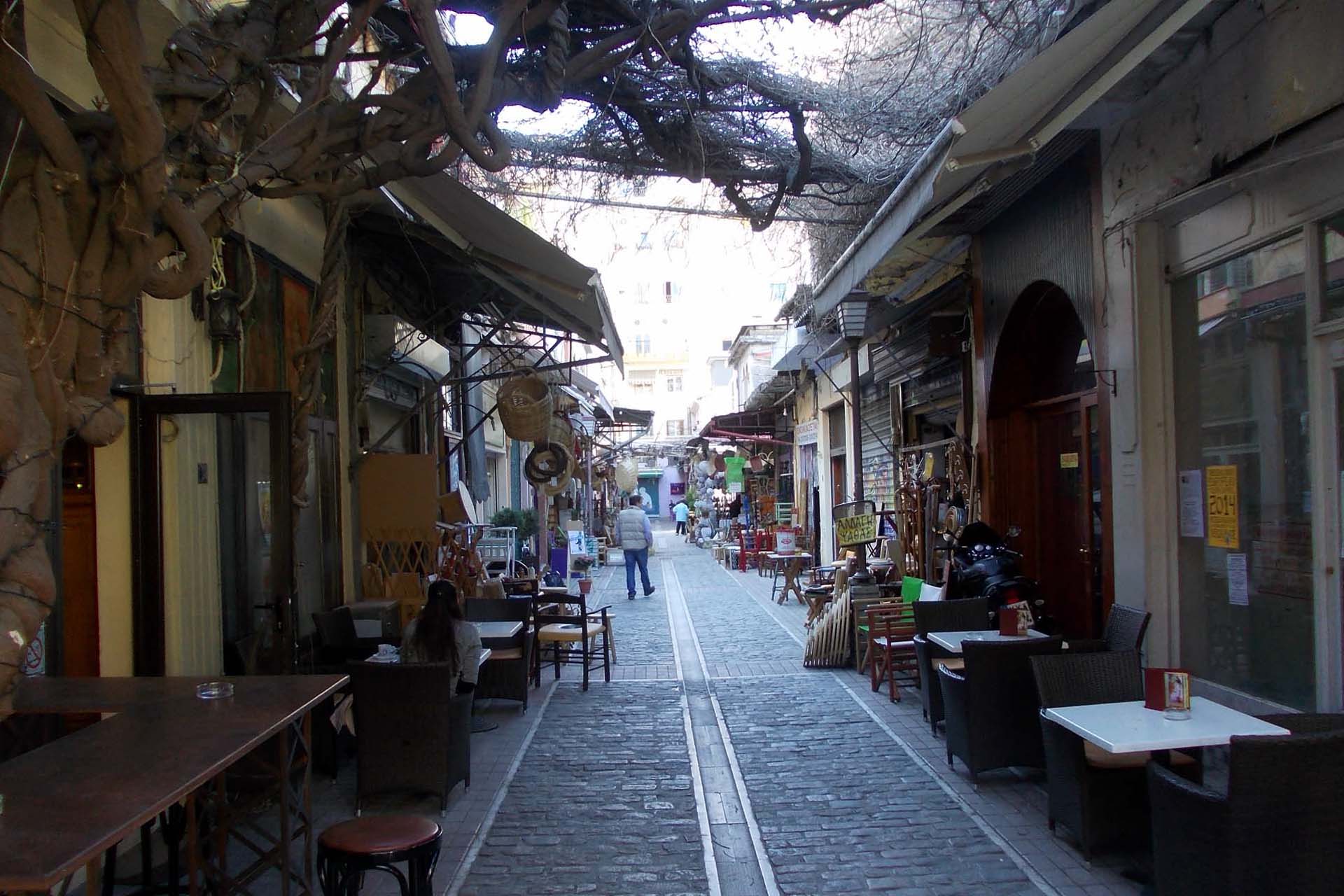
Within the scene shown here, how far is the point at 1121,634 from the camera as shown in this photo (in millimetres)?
6102

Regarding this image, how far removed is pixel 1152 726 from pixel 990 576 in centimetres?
368

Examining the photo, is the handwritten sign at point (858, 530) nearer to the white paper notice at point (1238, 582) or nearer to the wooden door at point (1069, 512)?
the wooden door at point (1069, 512)

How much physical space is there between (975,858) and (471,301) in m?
7.18

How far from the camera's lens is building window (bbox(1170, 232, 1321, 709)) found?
17.5ft

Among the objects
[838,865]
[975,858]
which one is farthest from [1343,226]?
[838,865]

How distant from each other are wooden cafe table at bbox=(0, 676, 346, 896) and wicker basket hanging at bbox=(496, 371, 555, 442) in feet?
19.7

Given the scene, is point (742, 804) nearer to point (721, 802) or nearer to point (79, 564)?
point (721, 802)

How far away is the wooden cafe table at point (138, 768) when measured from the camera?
240 cm

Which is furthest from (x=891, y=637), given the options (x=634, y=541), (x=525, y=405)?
(x=634, y=541)

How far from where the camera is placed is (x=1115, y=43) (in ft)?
16.5

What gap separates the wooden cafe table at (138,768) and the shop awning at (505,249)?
323cm

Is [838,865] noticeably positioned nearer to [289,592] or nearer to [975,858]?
[975,858]

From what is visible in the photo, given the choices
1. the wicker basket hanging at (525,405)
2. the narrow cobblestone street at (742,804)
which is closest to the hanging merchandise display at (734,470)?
the wicker basket hanging at (525,405)

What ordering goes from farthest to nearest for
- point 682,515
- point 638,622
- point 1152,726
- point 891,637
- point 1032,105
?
point 682,515 → point 638,622 → point 891,637 → point 1032,105 → point 1152,726
